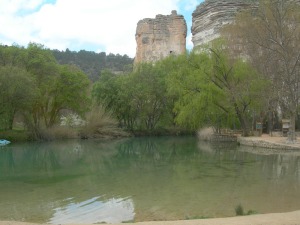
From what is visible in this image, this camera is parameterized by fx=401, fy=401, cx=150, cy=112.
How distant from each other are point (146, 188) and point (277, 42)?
13.3m

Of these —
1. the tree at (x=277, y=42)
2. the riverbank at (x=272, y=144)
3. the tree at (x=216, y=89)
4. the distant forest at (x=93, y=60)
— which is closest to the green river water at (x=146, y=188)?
the riverbank at (x=272, y=144)

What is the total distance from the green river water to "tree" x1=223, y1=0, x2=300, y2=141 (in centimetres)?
517

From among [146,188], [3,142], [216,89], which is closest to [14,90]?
[3,142]

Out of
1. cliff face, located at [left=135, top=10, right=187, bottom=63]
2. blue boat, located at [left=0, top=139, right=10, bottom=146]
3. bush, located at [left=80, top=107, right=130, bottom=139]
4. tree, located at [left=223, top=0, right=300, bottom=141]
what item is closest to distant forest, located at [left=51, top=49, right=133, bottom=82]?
cliff face, located at [left=135, top=10, right=187, bottom=63]

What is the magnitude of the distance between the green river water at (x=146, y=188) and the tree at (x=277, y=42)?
5166 mm

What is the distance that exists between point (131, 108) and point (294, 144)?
834 inches

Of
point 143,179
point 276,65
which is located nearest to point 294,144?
point 276,65

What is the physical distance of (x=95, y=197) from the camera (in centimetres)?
1035

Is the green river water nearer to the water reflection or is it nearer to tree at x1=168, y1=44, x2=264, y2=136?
the water reflection

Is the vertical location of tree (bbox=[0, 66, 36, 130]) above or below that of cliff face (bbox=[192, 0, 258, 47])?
below

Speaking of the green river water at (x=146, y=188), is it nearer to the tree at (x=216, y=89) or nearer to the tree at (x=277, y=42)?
the tree at (x=277, y=42)

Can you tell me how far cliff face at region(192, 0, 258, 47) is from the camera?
40219mm

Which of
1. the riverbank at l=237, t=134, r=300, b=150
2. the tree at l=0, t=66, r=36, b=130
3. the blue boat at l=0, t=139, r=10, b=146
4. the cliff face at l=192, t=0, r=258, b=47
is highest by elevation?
the cliff face at l=192, t=0, r=258, b=47

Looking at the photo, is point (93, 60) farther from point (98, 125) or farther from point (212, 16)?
point (98, 125)
